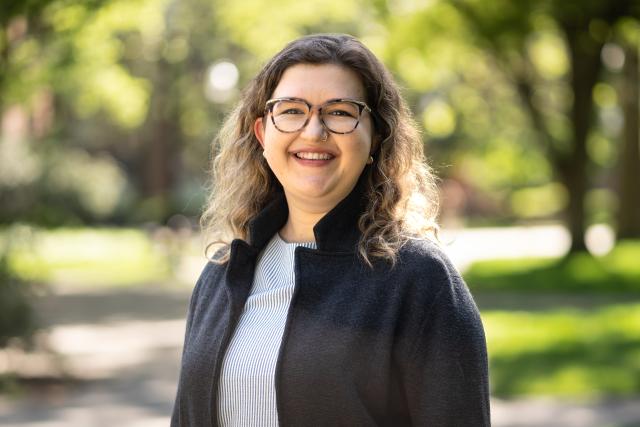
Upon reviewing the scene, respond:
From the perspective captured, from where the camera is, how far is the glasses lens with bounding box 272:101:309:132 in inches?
108

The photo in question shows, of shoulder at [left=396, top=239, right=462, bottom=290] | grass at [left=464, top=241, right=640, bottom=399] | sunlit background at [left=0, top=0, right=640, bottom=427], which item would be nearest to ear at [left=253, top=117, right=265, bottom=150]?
sunlit background at [left=0, top=0, right=640, bottom=427]

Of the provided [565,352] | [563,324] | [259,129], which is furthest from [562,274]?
[259,129]

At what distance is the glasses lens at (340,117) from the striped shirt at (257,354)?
0.35m

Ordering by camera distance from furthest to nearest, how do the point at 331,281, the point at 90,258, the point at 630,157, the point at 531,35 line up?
the point at 630,157 < the point at 90,258 < the point at 531,35 < the point at 331,281

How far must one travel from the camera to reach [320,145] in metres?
2.72

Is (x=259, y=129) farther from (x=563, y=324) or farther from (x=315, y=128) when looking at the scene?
(x=563, y=324)

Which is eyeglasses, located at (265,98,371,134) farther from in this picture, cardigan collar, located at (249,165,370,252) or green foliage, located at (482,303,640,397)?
green foliage, located at (482,303,640,397)

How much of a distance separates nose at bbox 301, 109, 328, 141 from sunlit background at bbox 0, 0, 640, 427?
0.63 metres

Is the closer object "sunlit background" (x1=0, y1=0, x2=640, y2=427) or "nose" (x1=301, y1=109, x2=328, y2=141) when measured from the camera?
"nose" (x1=301, y1=109, x2=328, y2=141)

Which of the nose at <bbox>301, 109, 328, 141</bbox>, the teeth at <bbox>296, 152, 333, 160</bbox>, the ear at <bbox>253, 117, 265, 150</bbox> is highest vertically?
the ear at <bbox>253, 117, 265, 150</bbox>

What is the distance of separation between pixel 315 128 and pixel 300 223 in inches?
12.2

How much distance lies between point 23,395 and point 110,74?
1161 centimetres

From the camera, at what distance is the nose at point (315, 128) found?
2.70m

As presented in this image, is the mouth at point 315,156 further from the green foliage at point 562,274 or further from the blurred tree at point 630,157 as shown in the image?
the blurred tree at point 630,157
